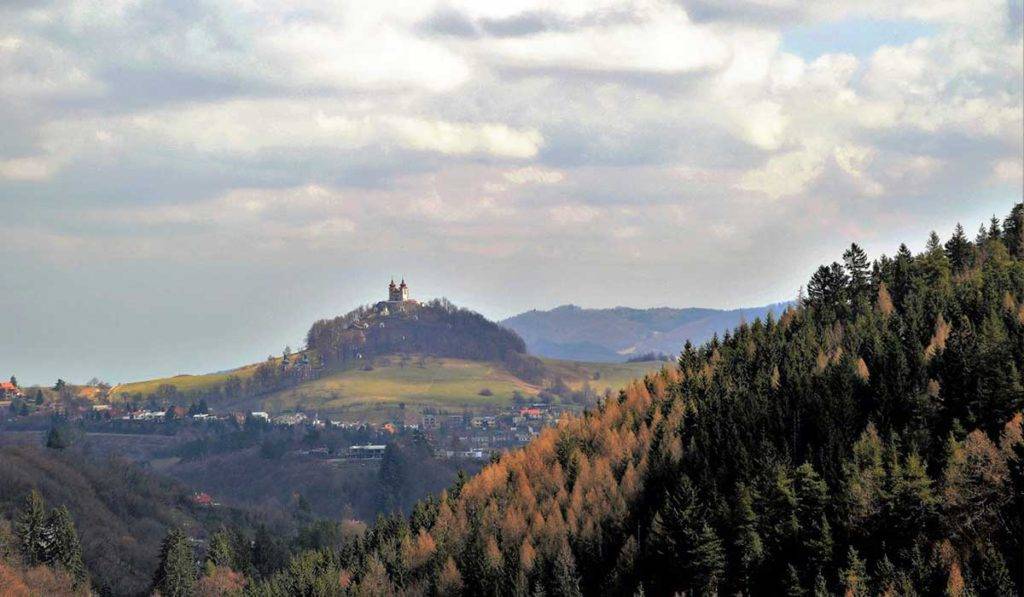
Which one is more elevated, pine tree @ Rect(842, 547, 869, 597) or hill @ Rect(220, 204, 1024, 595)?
hill @ Rect(220, 204, 1024, 595)

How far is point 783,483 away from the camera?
13325 cm

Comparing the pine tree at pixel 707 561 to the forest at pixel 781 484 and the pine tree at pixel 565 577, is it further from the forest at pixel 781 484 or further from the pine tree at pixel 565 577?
the pine tree at pixel 565 577

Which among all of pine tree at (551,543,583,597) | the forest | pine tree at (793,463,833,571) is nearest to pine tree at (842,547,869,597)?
the forest

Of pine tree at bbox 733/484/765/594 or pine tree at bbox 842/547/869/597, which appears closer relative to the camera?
pine tree at bbox 842/547/869/597

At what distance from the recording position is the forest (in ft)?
404

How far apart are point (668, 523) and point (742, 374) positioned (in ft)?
163

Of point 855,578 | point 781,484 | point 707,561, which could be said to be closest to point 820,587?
point 855,578

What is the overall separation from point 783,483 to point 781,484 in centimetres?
45

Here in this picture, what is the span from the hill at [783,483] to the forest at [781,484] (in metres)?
0.24

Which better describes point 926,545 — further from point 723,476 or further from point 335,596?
point 335,596

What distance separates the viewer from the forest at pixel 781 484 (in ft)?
404

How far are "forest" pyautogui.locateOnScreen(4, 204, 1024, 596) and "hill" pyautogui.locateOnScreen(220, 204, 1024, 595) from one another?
0.24 metres

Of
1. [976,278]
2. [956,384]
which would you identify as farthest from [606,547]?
[976,278]

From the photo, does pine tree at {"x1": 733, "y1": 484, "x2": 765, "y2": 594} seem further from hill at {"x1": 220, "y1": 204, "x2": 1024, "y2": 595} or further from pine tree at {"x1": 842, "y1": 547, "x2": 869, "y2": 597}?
pine tree at {"x1": 842, "y1": 547, "x2": 869, "y2": 597}
